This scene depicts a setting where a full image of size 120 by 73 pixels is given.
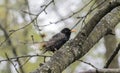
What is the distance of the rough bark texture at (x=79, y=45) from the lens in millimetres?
2010

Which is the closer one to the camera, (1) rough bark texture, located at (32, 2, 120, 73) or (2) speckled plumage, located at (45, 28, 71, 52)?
(1) rough bark texture, located at (32, 2, 120, 73)

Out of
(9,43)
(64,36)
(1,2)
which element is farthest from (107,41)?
(1,2)

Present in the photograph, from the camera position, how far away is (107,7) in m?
2.27

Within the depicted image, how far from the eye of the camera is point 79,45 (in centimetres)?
224

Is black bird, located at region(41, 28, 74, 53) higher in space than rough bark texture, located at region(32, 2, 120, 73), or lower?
higher

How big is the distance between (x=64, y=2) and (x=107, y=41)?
473 centimetres

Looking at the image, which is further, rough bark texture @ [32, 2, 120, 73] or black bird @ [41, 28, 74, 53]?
black bird @ [41, 28, 74, 53]

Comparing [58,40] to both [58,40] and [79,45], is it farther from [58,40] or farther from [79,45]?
[79,45]

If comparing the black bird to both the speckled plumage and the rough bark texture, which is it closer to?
the speckled plumage

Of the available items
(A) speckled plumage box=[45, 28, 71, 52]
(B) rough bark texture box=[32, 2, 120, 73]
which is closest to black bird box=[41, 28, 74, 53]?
(A) speckled plumage box=[45, 28, 71, 52]

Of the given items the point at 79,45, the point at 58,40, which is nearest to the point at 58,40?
the point at 58,40

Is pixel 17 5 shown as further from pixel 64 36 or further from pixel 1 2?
pixel 64 36

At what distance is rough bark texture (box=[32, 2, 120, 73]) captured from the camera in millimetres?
2010

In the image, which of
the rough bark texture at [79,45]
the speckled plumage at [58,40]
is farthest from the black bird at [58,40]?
the rough bark texture at [79,45]
